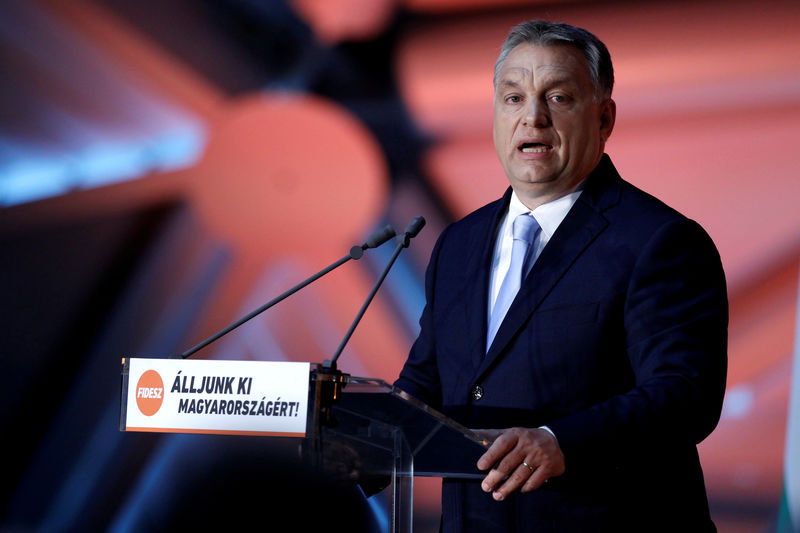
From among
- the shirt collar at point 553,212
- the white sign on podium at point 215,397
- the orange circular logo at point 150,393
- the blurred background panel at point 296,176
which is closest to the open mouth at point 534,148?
the shirt collar at point 553,212

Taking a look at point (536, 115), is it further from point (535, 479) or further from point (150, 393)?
point (150, 393)

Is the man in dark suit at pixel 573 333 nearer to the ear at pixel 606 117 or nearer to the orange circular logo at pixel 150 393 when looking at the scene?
the ear at pixel 606 117

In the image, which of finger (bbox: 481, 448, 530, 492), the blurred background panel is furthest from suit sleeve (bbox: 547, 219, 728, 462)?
the blurred background panel

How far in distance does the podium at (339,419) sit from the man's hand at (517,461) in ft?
0.11

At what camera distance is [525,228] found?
199 centimetres

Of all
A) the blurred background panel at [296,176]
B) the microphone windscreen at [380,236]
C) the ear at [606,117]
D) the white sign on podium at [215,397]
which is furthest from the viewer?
the blurred background panel at [296,176]

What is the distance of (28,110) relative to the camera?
4.21 metres

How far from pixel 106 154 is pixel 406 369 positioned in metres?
2.64

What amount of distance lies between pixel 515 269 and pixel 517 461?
0.61 m

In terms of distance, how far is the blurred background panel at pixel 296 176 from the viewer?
335 cm

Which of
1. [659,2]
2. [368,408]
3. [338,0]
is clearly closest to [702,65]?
[659,2]

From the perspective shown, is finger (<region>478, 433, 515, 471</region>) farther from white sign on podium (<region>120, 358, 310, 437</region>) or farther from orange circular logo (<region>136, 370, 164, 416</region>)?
orange circular logo (<region>136, 370, 164, 416</region>)

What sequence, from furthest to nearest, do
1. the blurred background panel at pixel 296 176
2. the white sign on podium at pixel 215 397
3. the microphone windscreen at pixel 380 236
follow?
the blurred background panel at pixel 296 176 < the microphone windscreen at pixel 380 236 < the white sign on podium at pixel 215 397

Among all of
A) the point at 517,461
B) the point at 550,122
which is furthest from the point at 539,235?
the point at 517,461
